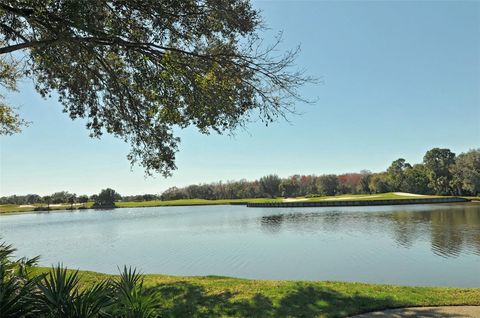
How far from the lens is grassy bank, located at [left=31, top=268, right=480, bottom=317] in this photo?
6.81 metres

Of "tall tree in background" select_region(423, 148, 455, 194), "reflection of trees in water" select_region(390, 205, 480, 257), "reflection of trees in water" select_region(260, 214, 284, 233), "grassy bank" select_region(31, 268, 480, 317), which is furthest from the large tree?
"tall tree in background" select_region(423, 148, 455, 194)

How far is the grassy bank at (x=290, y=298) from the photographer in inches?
268

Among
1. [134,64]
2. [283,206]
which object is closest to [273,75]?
[134,64]

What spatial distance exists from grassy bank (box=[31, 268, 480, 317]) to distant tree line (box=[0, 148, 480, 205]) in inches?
3347

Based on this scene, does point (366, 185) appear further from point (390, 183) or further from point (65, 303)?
point (65, 303)

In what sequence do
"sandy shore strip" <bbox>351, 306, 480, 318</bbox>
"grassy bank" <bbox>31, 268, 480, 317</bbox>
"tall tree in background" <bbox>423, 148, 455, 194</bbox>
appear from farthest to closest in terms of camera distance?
"tall tree in background" <bbox>423, 148, 455, 194</bbox> → "grassy bank" <bbox>31, 268, 480, 317</bbox> → "sandy shore strip" <bbox>351, 306, 480, 318</bbox>

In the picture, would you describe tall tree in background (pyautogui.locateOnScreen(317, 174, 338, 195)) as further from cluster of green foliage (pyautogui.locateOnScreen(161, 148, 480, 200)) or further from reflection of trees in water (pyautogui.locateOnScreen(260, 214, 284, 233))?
reflection of trees in water (pyautogui.locateOnScreen(260, 214, 284, 233))

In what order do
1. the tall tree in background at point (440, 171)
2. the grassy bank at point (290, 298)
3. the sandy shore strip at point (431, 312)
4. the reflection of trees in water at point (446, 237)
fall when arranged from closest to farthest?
1. the sandy shore strip at point (431, 312)
2. the grassy bank at point (290, 298)
3. the reflection of trees in water at point (446, 237)
4. the tall tree in background at point (440, 171)

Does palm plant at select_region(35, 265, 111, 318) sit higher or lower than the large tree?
lower

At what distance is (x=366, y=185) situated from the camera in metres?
112

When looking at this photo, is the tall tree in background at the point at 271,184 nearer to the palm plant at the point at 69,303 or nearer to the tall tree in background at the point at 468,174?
the tall tree in background at the point at 468,174

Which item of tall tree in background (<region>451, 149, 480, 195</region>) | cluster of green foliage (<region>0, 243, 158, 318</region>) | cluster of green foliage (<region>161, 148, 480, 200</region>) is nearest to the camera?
cluster of green foliage (<region>0, 243, 158, 318</region>)

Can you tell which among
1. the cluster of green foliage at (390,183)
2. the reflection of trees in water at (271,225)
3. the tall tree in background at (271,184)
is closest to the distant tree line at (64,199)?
the cluster of green foliage at (390,183)

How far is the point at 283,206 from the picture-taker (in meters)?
79.8
